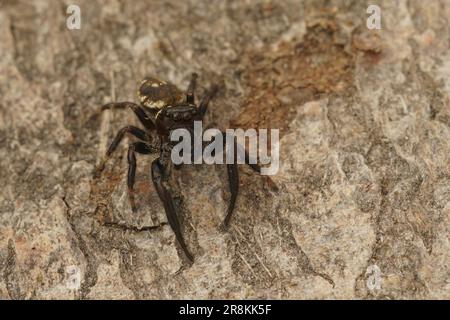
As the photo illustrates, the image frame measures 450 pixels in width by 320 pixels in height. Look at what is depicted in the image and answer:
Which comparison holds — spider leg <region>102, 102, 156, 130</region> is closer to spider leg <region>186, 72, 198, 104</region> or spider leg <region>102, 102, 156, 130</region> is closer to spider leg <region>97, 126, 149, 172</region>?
spider leg <region>97, 126, 149, 172</region>

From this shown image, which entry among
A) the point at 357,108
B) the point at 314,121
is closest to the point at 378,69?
the point at 357,108

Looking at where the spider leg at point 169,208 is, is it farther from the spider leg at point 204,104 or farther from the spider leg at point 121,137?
the spider leg at point 204,104

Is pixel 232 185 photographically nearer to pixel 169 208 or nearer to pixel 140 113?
pixel 169 208

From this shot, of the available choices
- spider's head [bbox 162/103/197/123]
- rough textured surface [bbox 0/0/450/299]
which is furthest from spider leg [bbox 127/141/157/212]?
spider's head [bbox 162/103/197/123]

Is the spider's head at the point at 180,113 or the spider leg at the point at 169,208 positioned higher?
the spider's head at the point at 180,113

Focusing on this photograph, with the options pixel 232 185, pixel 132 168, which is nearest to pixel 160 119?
pixel 132 168

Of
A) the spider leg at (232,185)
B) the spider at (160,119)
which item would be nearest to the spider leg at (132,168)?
the spider at (160,119)

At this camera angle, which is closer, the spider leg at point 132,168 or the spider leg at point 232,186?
the spider leg at point 232,186
